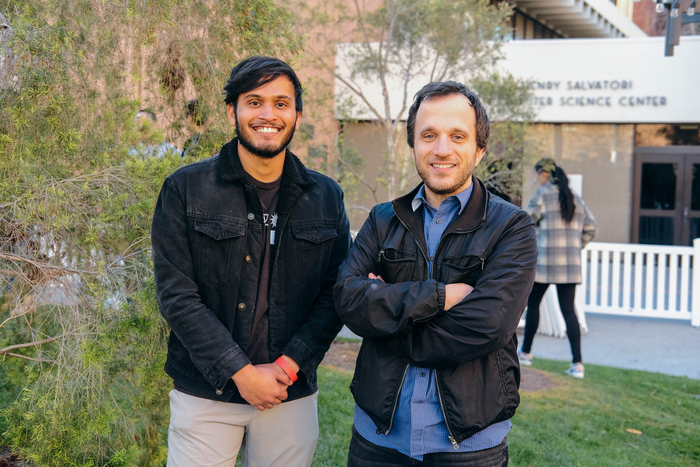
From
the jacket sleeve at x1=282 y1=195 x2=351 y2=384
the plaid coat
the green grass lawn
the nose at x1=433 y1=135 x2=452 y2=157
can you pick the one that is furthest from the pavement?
the nose at x1=433 y1=135 x2=452 y2=157

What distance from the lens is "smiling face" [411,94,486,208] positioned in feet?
7.19

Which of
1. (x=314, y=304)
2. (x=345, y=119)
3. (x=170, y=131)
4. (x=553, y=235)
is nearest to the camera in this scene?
(x=314, y=304)

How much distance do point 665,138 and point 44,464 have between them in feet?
52.0

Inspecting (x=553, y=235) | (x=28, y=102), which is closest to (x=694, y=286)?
(x=553, y=235)

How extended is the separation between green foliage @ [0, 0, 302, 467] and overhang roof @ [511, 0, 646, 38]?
16375 millimetres

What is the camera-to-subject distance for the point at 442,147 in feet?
7.12

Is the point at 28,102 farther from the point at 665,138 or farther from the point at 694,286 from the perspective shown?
the point at 665,138

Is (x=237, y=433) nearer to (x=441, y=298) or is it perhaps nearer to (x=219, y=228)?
(x=219, y=228)

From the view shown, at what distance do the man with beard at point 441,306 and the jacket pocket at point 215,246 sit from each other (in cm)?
44

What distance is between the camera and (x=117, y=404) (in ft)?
9.78

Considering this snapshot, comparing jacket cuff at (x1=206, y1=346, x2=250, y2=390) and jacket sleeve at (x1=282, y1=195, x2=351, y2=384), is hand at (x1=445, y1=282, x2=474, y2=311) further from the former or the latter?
jacket cuff at (x1=206, y1=346, x2=250, y2=390)

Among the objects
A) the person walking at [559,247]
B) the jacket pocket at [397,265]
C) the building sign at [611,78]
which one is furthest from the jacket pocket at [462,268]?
the building sign at [611,78]

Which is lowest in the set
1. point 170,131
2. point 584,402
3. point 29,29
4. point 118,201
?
point 584,402

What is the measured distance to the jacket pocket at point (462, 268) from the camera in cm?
214
